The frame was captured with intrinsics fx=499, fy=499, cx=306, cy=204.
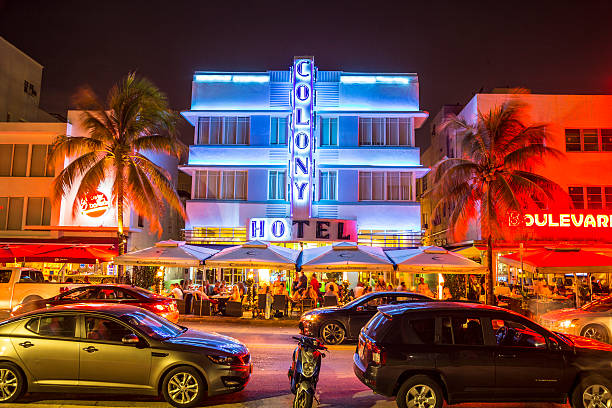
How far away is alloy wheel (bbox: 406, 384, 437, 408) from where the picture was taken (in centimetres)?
741

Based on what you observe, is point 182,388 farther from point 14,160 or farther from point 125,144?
point 14,160

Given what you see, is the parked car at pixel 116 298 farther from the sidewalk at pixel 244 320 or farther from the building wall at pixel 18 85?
the building wall at pixel 18 85

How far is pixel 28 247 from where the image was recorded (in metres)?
23.8

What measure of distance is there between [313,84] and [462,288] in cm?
1463

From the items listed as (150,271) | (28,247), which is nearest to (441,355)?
(150,271)

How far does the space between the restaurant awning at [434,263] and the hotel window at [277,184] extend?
1121cm

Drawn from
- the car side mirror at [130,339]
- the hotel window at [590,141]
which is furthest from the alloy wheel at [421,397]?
the hotel window at [590,141]

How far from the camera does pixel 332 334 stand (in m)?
14.2

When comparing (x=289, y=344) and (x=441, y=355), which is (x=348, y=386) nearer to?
(x=441, y=355)

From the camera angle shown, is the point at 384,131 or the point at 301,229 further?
the point at 384,131

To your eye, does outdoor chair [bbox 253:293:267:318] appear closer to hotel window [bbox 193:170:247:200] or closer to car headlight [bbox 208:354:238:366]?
hotel window [bbox 193:170:247:200]

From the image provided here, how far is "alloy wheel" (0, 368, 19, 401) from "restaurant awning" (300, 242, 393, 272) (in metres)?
12.1

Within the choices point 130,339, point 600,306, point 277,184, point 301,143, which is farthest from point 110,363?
point 277,184

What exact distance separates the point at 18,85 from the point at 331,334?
33.2 m
